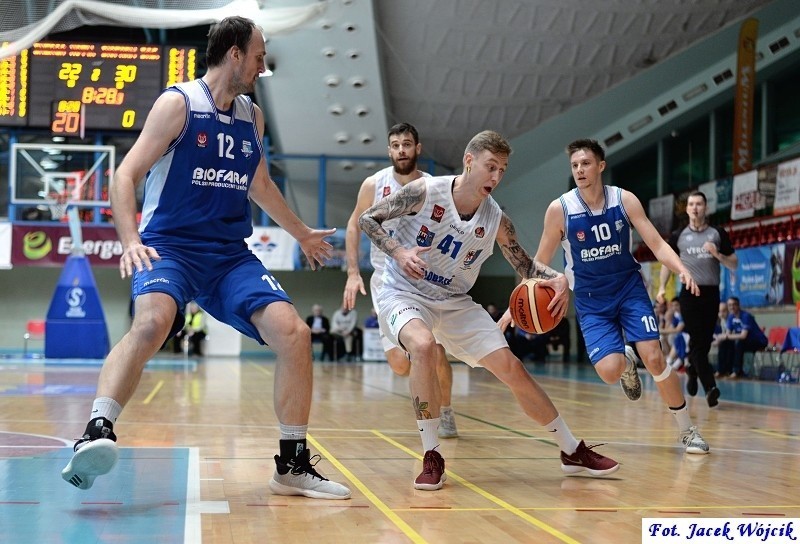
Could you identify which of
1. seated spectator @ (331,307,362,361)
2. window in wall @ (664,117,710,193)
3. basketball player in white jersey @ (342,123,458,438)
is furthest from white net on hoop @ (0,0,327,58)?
window in wall @ (664,117,710,193)

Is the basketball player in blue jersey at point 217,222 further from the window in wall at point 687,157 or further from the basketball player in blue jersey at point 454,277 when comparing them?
the window in wall at point 687,157

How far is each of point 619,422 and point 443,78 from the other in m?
13.3

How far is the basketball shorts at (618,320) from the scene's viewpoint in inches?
243

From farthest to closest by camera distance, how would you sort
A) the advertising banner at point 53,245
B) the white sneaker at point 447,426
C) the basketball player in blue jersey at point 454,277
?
the advertising banner at point 53,245 → the white sneaker at point 447,426 → the basketball player in blue jersey at point 454,277

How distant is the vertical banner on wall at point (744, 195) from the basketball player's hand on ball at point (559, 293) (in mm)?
12968

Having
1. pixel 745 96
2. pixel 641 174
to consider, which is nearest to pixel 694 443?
pixel 745 96

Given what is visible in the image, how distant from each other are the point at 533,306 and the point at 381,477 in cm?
127

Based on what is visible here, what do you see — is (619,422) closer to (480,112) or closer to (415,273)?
(415,273)

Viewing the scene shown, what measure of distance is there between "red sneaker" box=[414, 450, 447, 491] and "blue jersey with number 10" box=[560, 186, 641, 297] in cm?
221

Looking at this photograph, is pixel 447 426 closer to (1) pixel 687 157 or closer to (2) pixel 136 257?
(2) pixel 136 257

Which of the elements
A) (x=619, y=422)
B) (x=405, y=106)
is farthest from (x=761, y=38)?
(x=619, y=422)

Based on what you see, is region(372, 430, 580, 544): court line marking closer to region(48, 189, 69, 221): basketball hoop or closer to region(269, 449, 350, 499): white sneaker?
region(269, 449, 350, 499): white sneaker

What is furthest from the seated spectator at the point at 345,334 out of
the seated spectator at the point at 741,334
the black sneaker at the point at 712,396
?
the black sneaker at the point at 712,396

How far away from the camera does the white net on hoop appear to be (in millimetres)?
10562
